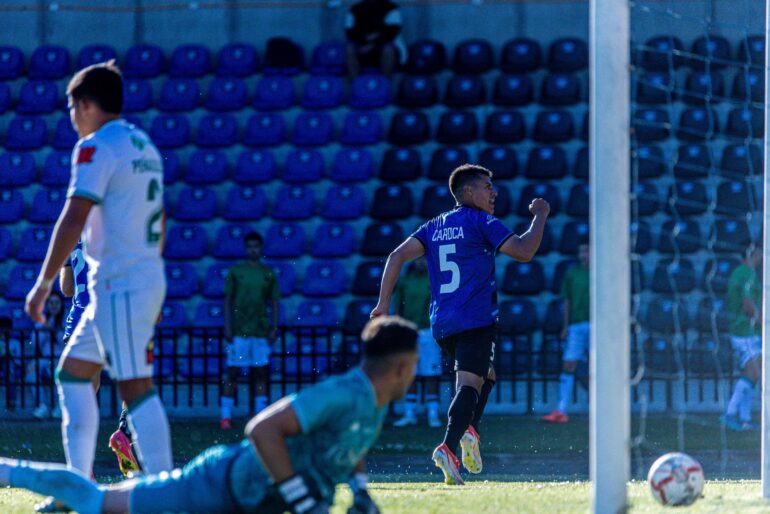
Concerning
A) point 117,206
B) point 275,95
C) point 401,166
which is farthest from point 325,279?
point 117,206

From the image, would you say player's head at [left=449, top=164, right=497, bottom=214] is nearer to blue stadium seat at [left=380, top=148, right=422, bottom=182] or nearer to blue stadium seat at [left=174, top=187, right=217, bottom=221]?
blue stadium seat at [left=380, top=148, right=422, bottom=182]

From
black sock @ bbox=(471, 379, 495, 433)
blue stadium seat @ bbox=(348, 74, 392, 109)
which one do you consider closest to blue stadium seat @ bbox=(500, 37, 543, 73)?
blue stadium seat @ bbox=(348, 74, 392, 109)

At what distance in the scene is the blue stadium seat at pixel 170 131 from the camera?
19.1 m

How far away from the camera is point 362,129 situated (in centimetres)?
1888

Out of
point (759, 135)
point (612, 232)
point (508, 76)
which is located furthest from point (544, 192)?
point (612, 232)

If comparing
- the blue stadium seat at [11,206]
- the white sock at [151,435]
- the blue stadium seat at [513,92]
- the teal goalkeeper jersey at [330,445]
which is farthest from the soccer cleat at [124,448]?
the blue stadium seat at [513,92]

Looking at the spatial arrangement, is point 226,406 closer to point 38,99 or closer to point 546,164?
point 546,164

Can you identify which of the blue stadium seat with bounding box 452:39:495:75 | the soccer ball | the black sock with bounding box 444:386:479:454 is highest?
the blue stadium seat with bounding box 452:39:495:75

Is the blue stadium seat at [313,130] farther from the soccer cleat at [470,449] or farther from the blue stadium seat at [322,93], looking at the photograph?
the soccer cleat at [470,449]

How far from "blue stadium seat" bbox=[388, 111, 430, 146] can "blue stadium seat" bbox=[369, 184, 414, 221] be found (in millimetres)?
852

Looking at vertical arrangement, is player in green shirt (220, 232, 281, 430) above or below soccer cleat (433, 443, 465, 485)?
above

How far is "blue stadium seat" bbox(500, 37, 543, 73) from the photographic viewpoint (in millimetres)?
19109

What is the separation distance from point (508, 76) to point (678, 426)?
6.21 metres

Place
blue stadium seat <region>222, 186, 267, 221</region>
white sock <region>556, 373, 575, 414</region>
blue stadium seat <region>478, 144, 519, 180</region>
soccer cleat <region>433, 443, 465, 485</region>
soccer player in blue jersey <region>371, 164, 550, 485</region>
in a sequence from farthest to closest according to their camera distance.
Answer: blue stadium seat <region>222, 186, 267, 221</region>
blue stadium seat <region>478, 144, 519, 180</region>
white sock <region>556, 373, 575, 414</region>
soccer player in blue jersey <region>371, 164, 550, 485</region>
soccer cleat <region>433, 443, 465, 485</region>
